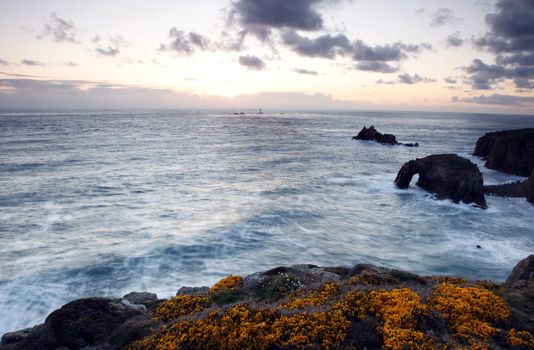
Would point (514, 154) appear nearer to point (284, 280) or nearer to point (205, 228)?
point (205, 228)

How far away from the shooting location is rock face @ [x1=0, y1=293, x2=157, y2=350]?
13.6 meters

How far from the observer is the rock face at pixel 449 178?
4969 cm

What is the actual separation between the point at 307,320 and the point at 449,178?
4660 cm

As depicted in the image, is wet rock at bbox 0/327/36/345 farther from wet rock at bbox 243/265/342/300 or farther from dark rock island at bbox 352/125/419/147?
dark rock island at bbox 352/125/419/147

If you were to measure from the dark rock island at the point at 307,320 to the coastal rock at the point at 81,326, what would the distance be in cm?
4

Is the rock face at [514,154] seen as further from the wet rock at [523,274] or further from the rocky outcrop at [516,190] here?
the wet rock at [523,274]

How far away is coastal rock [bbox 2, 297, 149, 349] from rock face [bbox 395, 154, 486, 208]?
1839 inches

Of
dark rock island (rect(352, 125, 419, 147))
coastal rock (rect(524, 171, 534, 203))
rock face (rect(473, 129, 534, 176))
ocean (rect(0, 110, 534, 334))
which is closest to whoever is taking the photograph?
ocean (rect(0, 110, 534, 334))

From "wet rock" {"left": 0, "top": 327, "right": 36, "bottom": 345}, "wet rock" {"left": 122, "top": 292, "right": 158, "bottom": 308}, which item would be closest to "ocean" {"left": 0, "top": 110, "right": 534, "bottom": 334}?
"wet rock" {"left": 122, "top": 292, "right": 158, "bottom": 308}

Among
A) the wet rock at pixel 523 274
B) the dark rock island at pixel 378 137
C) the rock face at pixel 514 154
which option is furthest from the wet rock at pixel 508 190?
the dark rock island at pixel 378 137

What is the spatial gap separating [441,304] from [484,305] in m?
1.70

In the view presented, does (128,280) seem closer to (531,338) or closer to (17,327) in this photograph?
(17,327)

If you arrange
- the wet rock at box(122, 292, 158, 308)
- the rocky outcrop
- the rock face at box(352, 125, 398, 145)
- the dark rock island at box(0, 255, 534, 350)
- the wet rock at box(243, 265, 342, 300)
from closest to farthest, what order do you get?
the dark rock island at box(0, 255, 534, 350) < the wet rock at box(243, 265, 342, 300) < the wet rock at box(122, 292, 158, 308) < the rocky outcrop < the rock face at box(352, 125, 398, 145)

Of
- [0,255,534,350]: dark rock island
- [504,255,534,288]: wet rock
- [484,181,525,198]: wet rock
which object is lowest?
[484,181,525,198]: wet rock
